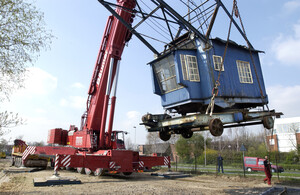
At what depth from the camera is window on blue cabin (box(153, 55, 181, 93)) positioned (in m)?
10.1

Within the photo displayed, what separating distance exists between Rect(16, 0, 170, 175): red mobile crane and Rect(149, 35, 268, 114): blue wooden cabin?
3.85 m

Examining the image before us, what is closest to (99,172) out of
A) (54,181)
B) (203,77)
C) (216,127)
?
(54,181)

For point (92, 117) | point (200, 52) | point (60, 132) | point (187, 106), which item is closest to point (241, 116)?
point (187, 106)

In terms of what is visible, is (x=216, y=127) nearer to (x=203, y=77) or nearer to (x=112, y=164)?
(x=203, y=77)

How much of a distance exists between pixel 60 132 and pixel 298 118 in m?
61.1

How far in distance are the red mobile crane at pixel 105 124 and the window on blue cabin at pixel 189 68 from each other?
537 cm

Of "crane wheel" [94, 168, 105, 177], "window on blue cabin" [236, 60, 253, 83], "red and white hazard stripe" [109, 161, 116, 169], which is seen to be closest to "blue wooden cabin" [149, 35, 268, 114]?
"window on blue cabin" [236, 60, 253, 83]

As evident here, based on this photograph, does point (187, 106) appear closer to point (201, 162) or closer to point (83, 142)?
point (83, 142)

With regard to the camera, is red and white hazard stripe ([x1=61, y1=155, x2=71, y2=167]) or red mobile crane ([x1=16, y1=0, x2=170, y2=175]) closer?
red and white hazard stripe ([x1=61, y1=155, x2=71, y2=167])

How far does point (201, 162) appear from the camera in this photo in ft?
107

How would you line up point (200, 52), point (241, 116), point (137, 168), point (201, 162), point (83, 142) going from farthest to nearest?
1. point (201, 162)
2. point (83, 142)
3. point (137, 168)
4. point (200, 52)
5. point (241, 116)

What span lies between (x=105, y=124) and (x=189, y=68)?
6425 mm

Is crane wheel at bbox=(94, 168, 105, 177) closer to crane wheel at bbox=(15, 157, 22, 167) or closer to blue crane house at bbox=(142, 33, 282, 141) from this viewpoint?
blue crane house at bbox=(142, 33, 282, 141)

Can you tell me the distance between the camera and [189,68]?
943 cm
